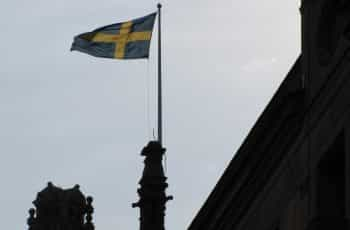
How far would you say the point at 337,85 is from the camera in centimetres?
3133

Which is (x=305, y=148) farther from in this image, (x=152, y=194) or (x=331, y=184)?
(x=152, y=194)

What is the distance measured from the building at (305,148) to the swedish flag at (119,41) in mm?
20073

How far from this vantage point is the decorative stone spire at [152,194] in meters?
56.7

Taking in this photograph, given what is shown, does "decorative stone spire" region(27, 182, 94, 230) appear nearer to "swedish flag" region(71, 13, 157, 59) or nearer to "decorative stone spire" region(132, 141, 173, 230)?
"swedish flag" region(71, 13, 157, 59)

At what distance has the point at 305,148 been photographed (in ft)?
107

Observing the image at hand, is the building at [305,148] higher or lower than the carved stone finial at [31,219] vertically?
lower

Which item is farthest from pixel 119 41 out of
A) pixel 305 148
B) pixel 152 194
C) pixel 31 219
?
pixel 305 148

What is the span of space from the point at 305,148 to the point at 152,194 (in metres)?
24.4

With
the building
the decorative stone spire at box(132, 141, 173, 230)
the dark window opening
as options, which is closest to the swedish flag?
the decorative stone spire at box(132, 141, 173, 230)

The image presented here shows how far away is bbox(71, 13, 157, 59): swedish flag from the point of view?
57.4 meters

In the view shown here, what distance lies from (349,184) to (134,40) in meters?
29.0

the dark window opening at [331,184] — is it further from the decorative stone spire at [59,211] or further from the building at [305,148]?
the decorative stone spire at [59,211]

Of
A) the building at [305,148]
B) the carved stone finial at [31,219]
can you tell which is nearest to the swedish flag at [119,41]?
the carved stone finial at [31,219]

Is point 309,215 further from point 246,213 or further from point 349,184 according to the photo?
point 246,213
